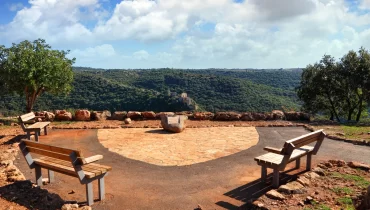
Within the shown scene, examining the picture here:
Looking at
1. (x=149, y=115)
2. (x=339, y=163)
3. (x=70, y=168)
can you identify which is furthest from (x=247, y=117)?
(x=70, y=168)

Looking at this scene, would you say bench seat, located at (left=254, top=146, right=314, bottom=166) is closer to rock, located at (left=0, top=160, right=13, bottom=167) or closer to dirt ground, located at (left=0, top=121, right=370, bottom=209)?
Result: dirt ground, located at (left=0, top=121, right=370, bottom=209)

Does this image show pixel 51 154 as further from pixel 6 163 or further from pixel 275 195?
pixel 275 195

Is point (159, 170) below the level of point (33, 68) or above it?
below

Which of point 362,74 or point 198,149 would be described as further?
point 362,74

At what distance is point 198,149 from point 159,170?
80.2 inches

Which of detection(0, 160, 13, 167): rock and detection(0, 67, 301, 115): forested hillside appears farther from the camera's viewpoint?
detection(0, 67, 301, 115): forested hillside

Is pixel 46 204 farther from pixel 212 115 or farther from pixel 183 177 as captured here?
pixel 212 115

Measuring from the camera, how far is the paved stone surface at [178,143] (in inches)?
305

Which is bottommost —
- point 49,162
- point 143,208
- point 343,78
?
point 143,208

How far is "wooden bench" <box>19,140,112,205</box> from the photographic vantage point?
15.2 ft

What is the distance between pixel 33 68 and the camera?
1356 centimetres

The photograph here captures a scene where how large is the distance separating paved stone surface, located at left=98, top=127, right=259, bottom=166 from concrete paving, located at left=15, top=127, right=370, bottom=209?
344 mm

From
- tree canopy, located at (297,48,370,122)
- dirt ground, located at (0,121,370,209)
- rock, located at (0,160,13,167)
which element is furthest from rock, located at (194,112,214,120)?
tree canopy, located at (297,48,370,122)

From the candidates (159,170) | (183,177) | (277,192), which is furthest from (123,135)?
(277,192)
